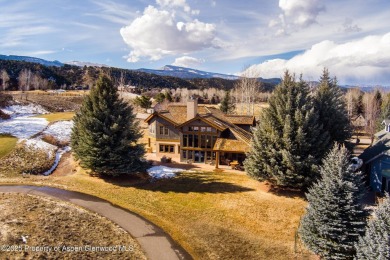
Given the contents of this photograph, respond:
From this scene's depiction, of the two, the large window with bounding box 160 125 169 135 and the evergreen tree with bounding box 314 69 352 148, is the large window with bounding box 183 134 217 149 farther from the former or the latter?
the evergreen tree with bounding box 314 69 352 148

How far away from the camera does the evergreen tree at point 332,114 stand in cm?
3206

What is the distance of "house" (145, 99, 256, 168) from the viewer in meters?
36.9

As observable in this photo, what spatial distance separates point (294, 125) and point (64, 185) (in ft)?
77.0

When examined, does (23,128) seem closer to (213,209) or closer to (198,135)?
(198,135)

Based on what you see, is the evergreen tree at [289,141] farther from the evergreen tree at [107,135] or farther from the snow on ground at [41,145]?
the snow on ground at [41,145]

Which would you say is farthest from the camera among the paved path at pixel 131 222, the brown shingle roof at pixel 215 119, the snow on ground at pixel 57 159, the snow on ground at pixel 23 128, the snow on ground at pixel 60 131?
the snow on ground at pixel 60 131

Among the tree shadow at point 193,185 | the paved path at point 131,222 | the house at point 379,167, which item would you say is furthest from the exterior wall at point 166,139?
the house at point 379,167

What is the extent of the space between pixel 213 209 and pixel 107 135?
13604mm

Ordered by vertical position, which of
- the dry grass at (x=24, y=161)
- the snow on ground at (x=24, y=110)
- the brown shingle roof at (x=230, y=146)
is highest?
the snow on ground at (x=24, y=110)

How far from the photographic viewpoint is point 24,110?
67.8 m

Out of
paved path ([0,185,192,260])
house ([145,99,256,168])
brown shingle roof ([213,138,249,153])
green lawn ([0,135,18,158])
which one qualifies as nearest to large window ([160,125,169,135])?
house ([145,99,256,168])

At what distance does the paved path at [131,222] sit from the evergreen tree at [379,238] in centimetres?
960

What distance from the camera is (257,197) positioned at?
87.7ft

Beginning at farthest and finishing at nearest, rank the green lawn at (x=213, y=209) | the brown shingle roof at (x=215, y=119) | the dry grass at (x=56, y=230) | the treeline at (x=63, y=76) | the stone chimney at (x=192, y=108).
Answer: the treeline at (x=63, y=76) < the stone chimney at (x=192, y=108) < the brown shingle roof at (x=215, y=119) < the green lawn at (x=213, y=209) < the dry grass at (x=56, y=230)
